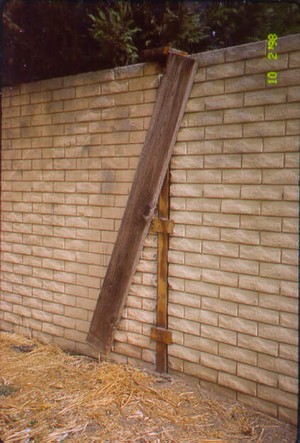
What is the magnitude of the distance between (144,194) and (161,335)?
1.25 m

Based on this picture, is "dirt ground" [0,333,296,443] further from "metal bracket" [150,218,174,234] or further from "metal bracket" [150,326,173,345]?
"metal bracket" [150,218,174,234]

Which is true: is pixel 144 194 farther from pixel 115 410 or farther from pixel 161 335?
pixel 115 410

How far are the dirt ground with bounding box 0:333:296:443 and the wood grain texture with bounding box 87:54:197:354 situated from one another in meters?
0.49

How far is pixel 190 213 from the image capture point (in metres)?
3.63

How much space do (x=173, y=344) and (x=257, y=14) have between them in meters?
4.74

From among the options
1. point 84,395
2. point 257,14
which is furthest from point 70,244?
point 257,14

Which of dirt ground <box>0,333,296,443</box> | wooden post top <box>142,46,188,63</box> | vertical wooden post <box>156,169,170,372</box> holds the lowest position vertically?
dirt ground <box>0,333,296,443</box>

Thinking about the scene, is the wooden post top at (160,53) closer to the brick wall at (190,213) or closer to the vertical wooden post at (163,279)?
the brick wall at (190,213)

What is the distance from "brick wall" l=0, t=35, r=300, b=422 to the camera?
314 cm

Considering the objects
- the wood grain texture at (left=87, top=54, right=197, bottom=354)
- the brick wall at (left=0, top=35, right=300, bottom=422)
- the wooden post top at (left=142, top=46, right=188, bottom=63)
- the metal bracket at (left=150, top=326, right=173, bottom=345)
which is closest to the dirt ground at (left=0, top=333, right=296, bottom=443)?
the brick wall at (left=0, top=35, right=300, bottom=422)

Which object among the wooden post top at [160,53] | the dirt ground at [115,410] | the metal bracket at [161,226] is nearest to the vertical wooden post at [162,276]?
the metal bracket at [161,226]

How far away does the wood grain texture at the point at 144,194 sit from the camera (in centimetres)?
365

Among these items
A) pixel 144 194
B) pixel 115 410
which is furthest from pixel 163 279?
pixel 115 410

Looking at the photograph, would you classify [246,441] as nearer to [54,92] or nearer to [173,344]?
[173,344]
